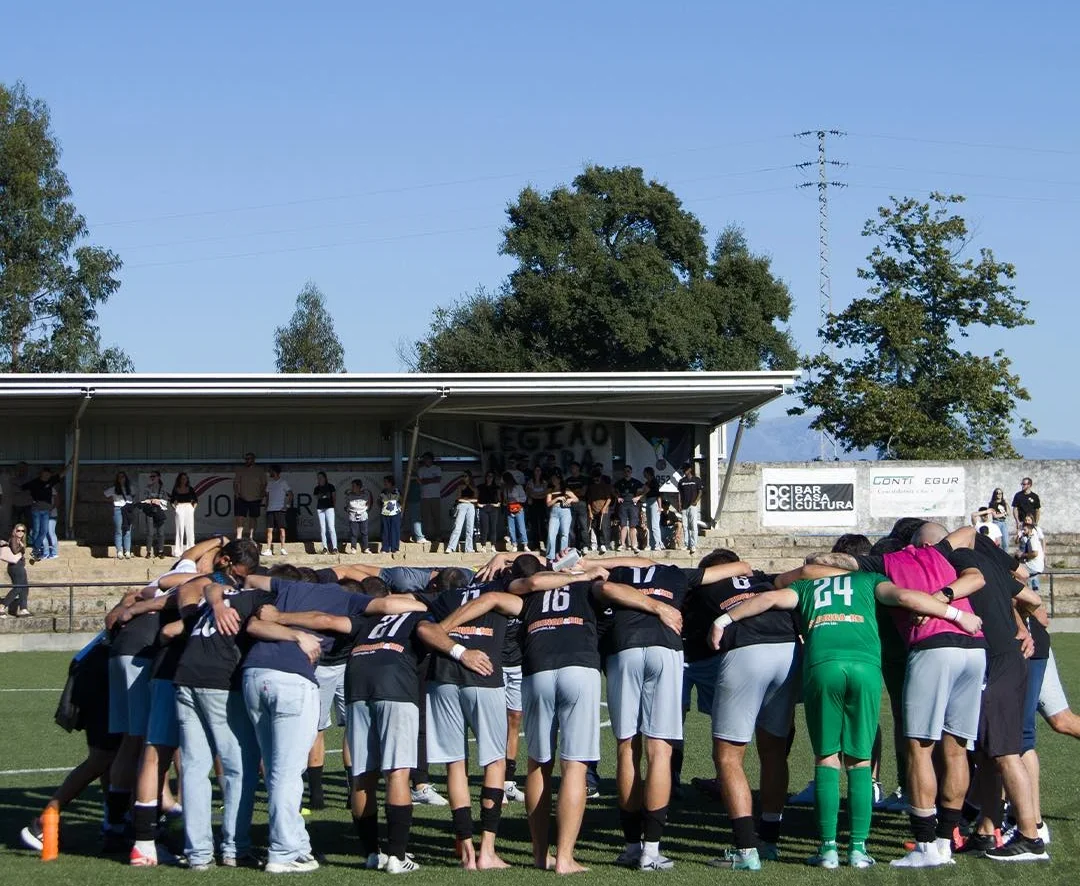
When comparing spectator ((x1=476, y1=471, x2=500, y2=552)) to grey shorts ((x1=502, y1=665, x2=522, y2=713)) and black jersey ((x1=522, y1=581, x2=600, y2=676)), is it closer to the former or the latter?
grey shorts ((x1=502, y1=665, x2=522, y2=713))

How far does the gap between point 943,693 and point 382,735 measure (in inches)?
134

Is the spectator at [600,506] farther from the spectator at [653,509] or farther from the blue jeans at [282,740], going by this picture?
the blue jeans at [282,740]

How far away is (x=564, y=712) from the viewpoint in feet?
27.3

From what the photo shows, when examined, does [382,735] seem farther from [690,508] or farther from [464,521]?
[690,508]

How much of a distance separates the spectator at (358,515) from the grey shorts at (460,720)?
765 inches

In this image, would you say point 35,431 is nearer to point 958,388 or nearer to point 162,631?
point 162,631

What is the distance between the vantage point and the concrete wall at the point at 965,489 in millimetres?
31250

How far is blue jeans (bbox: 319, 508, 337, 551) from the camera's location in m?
27.3

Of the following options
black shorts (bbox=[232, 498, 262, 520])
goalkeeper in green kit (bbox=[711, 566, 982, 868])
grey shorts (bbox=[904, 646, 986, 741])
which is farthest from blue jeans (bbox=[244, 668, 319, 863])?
black shorts (bbox=[232, 498, 262, 520])

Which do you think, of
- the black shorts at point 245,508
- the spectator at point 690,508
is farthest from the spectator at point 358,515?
the spectator at point 690,508

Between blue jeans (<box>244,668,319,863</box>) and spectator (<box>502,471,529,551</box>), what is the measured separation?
1893cm

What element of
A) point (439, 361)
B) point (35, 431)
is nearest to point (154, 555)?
point (35, 431)

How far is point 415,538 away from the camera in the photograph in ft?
94.2

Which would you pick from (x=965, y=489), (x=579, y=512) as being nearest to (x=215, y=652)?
(x=579, y=512)
